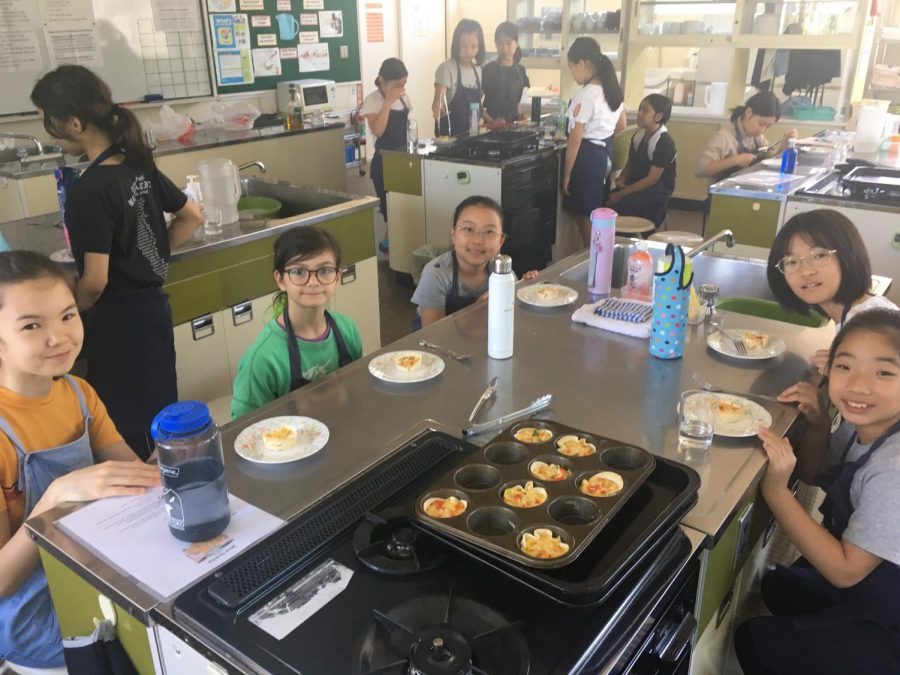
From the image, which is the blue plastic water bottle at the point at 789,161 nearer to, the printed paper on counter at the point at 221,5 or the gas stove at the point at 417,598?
the gas stove at the point at 417,598

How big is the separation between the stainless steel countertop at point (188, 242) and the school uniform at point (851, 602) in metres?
2.03

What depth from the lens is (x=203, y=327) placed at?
8.91 feet

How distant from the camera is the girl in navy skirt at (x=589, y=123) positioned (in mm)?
4273

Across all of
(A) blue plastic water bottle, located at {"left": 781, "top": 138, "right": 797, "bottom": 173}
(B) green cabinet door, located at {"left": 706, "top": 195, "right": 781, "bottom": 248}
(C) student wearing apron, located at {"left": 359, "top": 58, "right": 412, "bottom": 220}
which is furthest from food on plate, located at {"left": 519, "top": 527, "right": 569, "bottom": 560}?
(C) student wearing apron, located at {"left": 359, "top": 58, "right": 412, "bottom": 220}

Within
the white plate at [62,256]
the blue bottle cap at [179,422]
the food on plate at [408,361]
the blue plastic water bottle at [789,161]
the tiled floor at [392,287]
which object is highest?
the blue bottle cap at [179,422]

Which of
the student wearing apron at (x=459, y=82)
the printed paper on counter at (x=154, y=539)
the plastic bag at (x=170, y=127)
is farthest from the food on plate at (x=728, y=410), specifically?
the student wearing apron at (x=459, y=82)

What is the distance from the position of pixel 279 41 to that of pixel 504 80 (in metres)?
1.65

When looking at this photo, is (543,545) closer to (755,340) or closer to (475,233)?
(755,340)

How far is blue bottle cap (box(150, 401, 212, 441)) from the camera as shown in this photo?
0.97 m

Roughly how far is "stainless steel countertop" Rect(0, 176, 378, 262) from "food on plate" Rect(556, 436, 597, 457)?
5.82 feet

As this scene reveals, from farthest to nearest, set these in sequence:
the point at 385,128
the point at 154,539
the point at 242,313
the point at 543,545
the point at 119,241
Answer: the point at 385,128
the point at 242,313
the point at 119,241
the point at 154,539
the point at 543,545

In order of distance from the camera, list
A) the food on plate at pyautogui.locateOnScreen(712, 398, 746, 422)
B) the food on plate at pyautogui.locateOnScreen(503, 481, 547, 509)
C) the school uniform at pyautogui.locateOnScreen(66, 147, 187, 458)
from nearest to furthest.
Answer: the food on plate at pyautogui.locateOnScreen(503, 481, 547, 509) < the food on plate at pyautogui.locateOnScreen(712, 398, 746, 422) < the school uniform at pyautogui.locateOnScreen(66, 147, 187, 458)

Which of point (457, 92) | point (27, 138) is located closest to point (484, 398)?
point (27, 138)

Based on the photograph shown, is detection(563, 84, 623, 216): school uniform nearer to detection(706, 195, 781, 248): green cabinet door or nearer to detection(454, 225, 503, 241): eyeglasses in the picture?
detection(706, 195, 781, 248): green cabinet door
